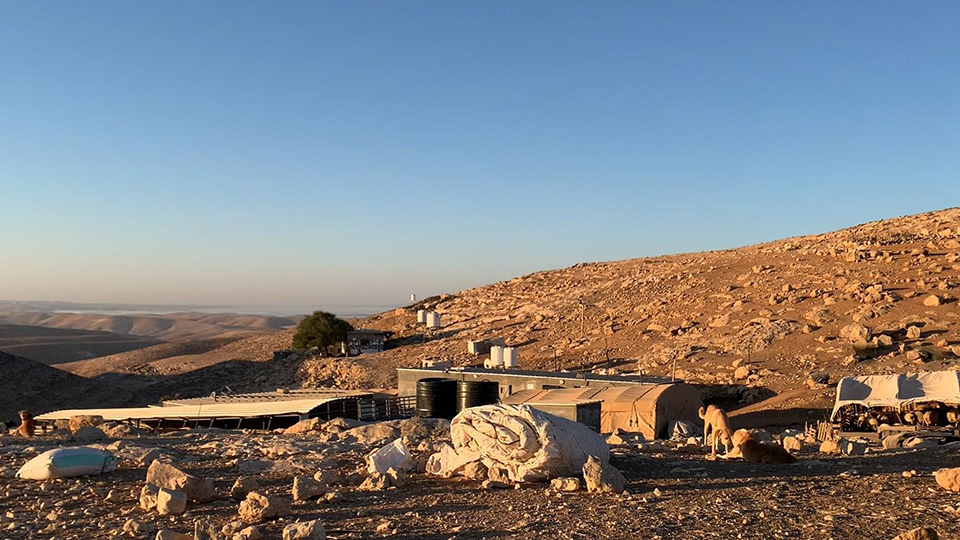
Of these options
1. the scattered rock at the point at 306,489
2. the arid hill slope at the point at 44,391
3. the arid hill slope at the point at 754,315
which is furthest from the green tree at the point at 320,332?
the scattered rock at the point at 306,489

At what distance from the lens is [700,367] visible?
34.2m

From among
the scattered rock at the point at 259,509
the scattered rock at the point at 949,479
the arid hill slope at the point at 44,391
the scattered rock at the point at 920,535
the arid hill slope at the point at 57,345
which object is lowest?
the arid hill slope at the point at 57,345

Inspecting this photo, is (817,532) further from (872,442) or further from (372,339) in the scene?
(372,339)

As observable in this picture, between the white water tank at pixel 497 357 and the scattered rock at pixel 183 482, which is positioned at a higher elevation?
the scattered rock at pixel 183 482

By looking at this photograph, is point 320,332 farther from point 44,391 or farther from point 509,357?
point 509,357

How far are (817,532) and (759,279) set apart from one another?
1600 inches

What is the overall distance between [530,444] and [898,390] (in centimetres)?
1658

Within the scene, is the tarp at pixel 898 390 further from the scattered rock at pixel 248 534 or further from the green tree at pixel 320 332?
the green tree at pixel 320 332

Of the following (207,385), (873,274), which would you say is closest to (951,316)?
(873,274)

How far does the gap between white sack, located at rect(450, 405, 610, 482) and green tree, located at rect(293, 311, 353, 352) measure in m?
43.0

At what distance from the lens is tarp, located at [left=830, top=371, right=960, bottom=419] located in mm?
21734

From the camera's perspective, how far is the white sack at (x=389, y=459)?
35.0 ft

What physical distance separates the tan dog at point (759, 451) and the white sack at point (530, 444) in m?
2.79

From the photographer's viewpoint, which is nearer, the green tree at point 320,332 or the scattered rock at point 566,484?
the scattered rock at point 566,484
